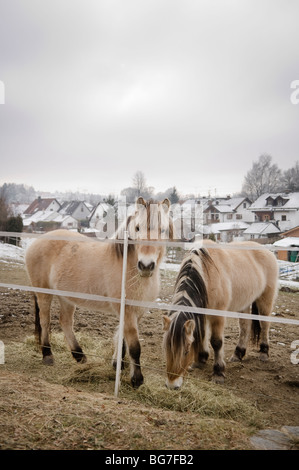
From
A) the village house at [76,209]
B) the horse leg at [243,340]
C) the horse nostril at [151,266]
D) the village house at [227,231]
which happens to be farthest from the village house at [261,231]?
the village house at [76,209]

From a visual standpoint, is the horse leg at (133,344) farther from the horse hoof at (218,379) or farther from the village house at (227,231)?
the village house at (227,231)

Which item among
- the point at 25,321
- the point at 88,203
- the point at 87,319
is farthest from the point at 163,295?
the point at 88,203

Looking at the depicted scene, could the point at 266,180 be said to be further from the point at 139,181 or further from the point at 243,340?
the point at 243,340

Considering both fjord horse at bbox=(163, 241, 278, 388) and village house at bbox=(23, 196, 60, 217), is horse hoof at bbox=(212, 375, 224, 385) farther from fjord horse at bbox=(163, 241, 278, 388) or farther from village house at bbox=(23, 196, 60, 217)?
village house at bbox=(23, 196, 60, 217)

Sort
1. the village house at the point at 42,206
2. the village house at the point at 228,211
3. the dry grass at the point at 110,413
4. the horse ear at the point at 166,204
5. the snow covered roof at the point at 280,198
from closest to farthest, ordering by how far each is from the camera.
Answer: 1. the dry grass at the point at 110,413
2. the horse ear at the point at 166,204
3. the snow covered roof at the point at 280,198
4. the village house at the point at 228,211
5. the village house at the point at 42,206

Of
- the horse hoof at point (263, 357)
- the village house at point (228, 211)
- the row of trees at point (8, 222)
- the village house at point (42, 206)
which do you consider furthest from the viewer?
the village house at point (42, 206)

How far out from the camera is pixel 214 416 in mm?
2957

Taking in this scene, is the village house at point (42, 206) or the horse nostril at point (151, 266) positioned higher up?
the village house at point (42, 206)

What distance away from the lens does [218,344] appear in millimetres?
3721

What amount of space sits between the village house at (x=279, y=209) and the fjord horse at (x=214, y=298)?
1330 cm

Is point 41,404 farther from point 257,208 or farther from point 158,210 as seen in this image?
point 257,208

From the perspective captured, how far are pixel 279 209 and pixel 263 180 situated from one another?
9.96 feet

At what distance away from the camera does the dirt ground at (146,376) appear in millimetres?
2336

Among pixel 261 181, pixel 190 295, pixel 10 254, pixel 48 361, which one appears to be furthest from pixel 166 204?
pixel 261 181
